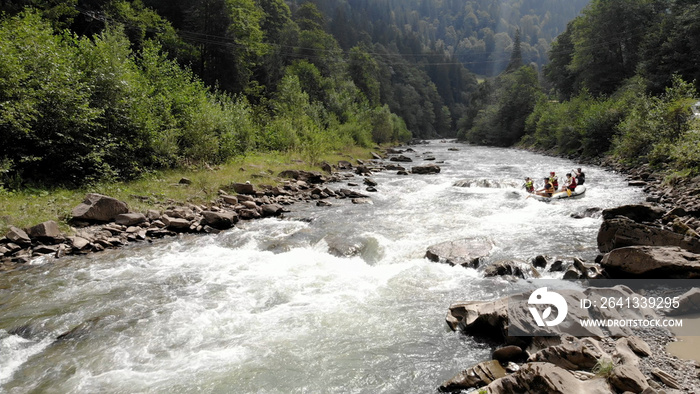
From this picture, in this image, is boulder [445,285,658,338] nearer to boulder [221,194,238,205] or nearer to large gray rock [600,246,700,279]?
large gray rock [600,246,700,279]

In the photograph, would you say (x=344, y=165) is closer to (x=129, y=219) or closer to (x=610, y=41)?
(x=129, y=219)

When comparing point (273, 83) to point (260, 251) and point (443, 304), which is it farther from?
point (443, 304)

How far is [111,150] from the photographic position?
15758mm

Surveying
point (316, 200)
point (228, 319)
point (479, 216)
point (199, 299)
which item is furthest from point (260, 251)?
point (479, 216)

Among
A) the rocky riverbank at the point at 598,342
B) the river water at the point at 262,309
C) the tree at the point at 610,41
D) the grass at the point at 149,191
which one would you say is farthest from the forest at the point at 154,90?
the tree at the point at 610,41

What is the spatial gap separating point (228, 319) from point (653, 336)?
7.50m

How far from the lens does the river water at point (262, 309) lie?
564cm

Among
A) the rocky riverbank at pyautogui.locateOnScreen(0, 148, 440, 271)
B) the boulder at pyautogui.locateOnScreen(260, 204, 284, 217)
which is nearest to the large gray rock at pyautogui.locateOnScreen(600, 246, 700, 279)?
the rocky riverbank at pyautogui.locateOnScreen(0, 148, 440, 271)

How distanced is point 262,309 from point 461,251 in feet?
19.5

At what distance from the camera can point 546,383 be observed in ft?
13.7

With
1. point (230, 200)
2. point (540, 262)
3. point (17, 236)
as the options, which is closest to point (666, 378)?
point (540, 262)

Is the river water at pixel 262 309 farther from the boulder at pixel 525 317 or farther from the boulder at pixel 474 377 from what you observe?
the boulder at pixel 525 317

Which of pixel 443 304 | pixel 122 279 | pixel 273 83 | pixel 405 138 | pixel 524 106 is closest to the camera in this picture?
pixel 443 304

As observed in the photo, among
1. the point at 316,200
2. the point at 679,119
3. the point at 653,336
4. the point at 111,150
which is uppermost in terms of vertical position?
the point at 679,119
